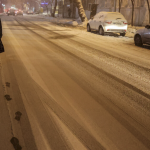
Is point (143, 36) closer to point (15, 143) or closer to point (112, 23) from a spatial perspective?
point (112, 23)

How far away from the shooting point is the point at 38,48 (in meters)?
11.1

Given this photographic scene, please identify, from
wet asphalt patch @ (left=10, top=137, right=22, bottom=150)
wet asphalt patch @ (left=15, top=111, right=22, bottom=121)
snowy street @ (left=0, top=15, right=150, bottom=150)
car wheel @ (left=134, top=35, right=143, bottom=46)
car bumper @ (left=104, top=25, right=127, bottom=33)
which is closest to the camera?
wet asphalt patch @ (left=10, top=137, right=22, bottom=150)

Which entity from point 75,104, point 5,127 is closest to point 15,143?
point 5,127

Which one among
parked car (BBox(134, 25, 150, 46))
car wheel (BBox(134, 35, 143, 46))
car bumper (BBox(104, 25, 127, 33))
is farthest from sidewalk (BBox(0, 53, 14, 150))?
car bumper (BBox(104, 25, 127, 33))

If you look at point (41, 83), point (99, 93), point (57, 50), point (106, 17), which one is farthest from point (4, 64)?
point (106, 17)

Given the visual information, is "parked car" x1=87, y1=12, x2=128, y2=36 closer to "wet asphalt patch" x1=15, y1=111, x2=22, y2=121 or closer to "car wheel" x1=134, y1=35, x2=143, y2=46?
"car wheel" x1=134, y1=35, x2=143, y2=46

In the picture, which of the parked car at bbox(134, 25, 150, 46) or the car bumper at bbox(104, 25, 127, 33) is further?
the car bumper at bbox(104, 25, 127, 33)

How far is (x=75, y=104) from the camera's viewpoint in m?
4.68

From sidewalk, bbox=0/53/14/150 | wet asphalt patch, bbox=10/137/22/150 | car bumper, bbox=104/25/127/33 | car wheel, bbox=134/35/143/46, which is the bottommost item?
wet asphalt patch, bbox=10/137/22/150

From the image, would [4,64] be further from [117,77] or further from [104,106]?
[104,106]

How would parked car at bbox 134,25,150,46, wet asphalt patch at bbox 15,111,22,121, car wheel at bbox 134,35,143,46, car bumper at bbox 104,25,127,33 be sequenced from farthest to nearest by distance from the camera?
car bumper at bbox 104,25,127,33 < car wheel at bbox 134,35,143,46 < parked car at bbox 134,25,150,46 < wet asphalt patch at bbox 15,111,22,121

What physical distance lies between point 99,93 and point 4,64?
3973 mm

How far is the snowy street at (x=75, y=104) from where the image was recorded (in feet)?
11.2

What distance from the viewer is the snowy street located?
11.2ft
